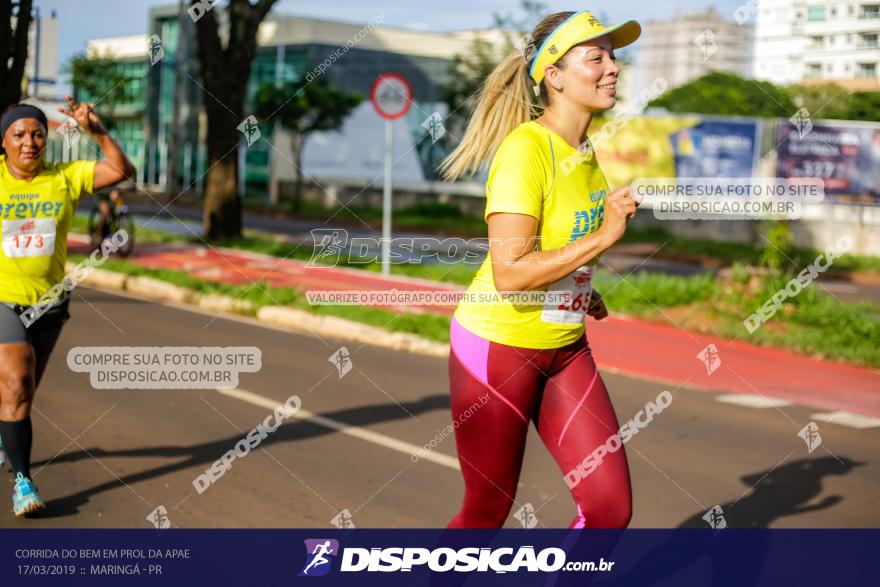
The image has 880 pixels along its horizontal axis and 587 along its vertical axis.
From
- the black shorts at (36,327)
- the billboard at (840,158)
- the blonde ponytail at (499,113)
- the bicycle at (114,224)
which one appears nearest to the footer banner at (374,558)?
the black shorts at (36,327)

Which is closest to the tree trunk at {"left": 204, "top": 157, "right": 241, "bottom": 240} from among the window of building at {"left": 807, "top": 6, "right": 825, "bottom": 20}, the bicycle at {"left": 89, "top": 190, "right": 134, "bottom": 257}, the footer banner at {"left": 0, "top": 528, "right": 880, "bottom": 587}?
the bicycle at {"left": 89, "top": 190, "right": 134, "bottom": 257}

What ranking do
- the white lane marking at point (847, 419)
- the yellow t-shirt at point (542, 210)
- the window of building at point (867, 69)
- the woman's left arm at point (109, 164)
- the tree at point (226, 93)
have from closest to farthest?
the yellow t-shirt at point (542, 210) < the woman's left arm at point (109, 164) < the white lane marking at point (847, 419) < the window of building at point (867, 69) < the tree at point (226, 93)

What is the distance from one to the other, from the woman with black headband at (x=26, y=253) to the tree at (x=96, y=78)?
42503 millimetres

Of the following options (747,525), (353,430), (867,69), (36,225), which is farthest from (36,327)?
(867,69)

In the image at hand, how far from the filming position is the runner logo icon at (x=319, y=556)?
4320 mm

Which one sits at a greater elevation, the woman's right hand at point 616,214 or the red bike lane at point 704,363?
the woman's right hand at point 616,214

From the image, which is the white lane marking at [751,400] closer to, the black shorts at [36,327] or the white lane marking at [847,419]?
the white lane marking at [847,419]

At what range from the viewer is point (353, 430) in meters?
6.95

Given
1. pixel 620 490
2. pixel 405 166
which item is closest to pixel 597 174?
pixel 620 490

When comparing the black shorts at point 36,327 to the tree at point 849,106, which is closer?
the black shorts at point 36,327

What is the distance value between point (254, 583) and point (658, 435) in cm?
370

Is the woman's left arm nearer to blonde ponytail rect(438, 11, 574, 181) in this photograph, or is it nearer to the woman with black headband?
the woman with black headband

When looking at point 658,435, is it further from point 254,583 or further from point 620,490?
point 620,490

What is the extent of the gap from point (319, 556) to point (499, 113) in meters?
2.05
